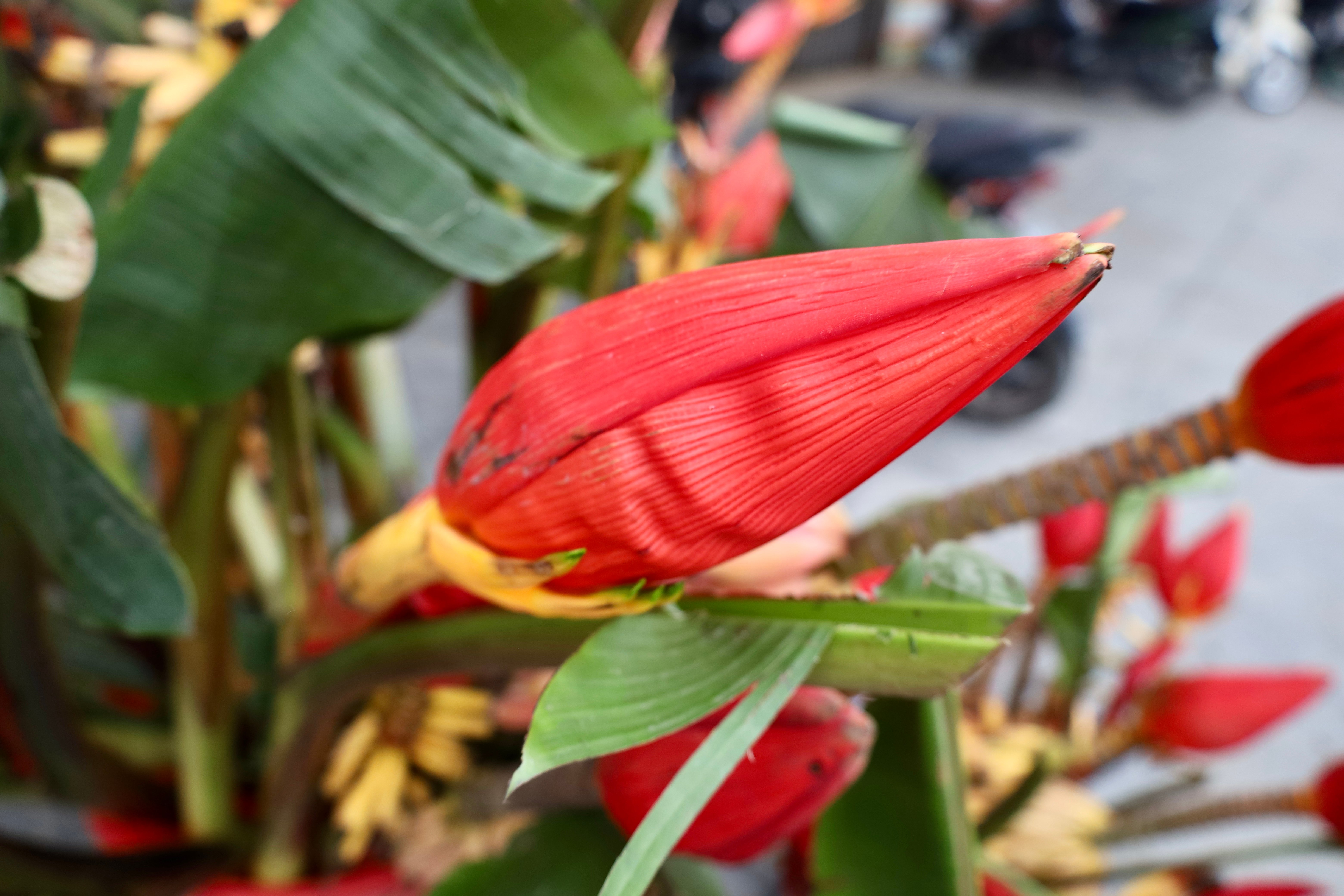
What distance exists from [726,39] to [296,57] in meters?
0.36

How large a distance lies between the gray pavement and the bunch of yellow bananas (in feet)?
0.66

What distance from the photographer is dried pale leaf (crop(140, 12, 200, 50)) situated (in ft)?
0.80

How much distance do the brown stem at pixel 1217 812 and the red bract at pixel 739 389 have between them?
0.26 metres

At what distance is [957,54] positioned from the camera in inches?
109

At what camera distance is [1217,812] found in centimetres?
29

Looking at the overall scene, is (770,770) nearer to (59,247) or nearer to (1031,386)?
(59,247)

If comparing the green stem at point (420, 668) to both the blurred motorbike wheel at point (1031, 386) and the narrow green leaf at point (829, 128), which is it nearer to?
the narrow green leaf at point (829, 128)

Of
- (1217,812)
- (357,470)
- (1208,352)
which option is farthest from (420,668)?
(1208,352)

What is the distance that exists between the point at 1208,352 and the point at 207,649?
1.28 meters

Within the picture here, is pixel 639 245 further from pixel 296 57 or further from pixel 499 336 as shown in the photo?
pixel 296 57

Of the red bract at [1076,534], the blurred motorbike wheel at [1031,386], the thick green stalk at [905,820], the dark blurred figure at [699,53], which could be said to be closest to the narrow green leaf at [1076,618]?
the red bract at [1076,534]

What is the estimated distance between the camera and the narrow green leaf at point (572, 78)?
193mm

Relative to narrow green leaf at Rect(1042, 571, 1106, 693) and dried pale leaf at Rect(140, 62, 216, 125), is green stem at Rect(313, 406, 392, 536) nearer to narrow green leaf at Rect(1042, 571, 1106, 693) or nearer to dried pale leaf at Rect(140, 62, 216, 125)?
dried pale leaf at Rect(140, 62, 216, 125)

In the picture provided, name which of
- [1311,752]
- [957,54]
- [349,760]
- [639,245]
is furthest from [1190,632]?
[957,54]
